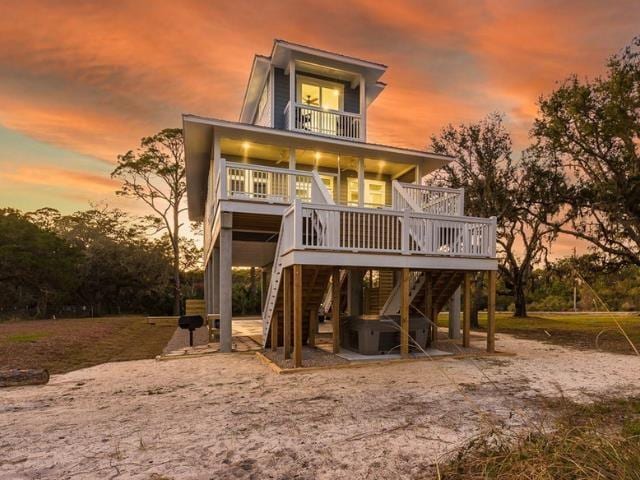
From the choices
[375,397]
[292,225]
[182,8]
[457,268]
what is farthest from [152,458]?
[182,8]

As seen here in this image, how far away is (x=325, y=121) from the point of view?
13.4 meters

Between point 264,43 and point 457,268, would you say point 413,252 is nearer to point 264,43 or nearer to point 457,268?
point 457,268

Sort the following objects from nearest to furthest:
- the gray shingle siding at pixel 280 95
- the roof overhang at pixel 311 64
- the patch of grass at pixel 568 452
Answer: the patch of grass at pixel 568 452
the roof overhang at pixel 311 64
the gray shingle siding at pixel 280 95

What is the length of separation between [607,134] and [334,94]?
1107 cm

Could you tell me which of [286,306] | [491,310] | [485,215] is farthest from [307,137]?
[485,215]

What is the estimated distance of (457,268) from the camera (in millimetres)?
8844

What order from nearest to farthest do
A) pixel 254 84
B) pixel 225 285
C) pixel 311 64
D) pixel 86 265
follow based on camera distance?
pixel 225 285, pixel 311 64, pixel 254 84, pixel 86 265

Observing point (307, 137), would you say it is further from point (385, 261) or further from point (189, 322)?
point (189, 322)

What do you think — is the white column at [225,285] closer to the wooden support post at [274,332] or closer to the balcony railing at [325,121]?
the wooden support post at [274,332]

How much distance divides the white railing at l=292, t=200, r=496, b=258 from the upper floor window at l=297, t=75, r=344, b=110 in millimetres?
7106

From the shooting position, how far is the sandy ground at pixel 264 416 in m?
3.38

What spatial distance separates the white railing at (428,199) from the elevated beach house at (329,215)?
32mm

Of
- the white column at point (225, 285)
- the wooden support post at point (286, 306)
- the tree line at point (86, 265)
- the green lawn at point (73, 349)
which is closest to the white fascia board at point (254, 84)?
the white column at point (225, 285)

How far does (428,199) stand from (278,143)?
16.3 feet
